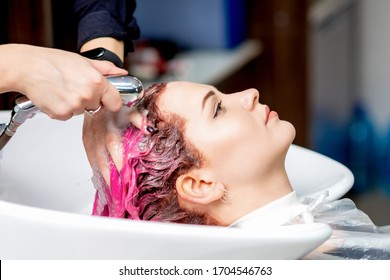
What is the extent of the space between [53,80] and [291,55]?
217cm

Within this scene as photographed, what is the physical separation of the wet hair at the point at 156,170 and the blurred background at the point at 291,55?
730mm

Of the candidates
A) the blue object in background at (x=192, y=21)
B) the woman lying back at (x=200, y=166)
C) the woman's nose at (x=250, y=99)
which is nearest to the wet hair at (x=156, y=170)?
the woman lying back at (x=200, y=166)

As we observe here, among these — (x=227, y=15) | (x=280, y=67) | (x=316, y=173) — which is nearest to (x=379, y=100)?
(x=280, y=67)

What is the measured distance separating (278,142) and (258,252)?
314 millimetres

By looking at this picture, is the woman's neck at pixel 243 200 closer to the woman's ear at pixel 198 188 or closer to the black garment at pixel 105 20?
the woman's ear at pixel 198 188

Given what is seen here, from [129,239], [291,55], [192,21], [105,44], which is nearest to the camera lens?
[129,239]

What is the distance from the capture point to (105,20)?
1.49 meters

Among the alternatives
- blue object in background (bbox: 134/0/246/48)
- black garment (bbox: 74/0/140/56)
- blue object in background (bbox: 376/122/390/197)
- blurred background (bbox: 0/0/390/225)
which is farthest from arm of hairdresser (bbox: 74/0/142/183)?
blue object in background (bbox: 376/122/390/197)

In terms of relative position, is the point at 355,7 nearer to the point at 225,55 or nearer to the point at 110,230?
the point at 225,55

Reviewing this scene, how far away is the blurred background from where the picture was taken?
2.54 meters

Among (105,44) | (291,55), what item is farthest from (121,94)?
(291,55)

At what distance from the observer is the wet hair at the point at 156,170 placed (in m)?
1.23

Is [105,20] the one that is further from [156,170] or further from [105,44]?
[156,170]

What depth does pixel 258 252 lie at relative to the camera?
0.97 metres
